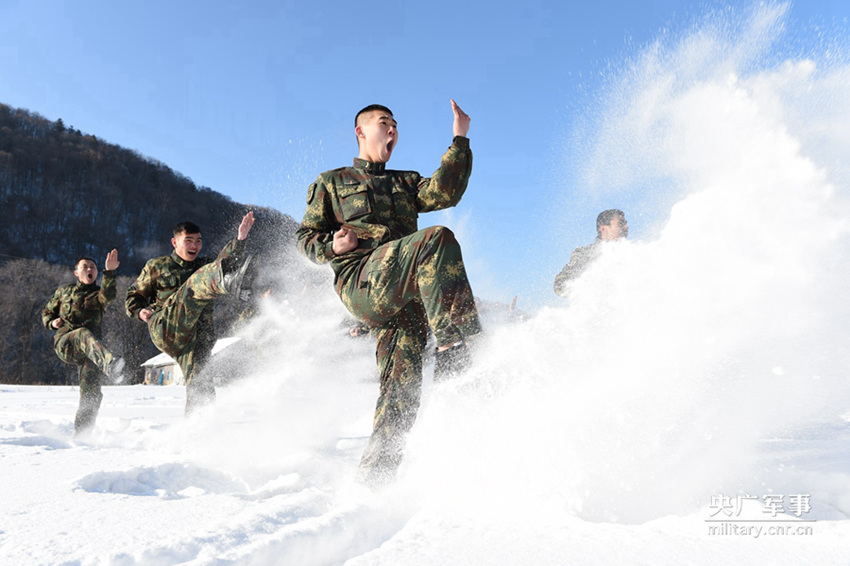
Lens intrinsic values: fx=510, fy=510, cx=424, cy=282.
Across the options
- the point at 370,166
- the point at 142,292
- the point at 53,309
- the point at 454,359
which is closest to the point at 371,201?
the point at 370,166

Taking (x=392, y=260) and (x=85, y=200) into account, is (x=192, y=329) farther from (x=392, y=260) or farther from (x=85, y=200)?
(x=85, y=200)

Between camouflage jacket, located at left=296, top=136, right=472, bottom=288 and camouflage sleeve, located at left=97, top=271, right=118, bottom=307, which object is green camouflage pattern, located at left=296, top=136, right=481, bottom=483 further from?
camouflage sleeve, located at left=97, top=271, right=118, bottom=307

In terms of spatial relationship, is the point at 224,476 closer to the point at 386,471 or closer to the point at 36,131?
the point at 386,471

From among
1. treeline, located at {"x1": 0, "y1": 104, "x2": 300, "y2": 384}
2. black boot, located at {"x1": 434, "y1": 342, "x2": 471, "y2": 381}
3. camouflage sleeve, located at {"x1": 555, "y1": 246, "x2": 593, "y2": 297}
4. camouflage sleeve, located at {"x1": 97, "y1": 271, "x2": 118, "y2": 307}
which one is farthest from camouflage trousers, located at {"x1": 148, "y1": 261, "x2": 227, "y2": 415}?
treeline, located at {"x1": 0, "y1": 104, "x2": 300, "y2": 384}

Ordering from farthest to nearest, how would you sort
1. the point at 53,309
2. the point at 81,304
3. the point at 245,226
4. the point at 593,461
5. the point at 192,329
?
the point at 53,309, the point at 81,304, the point at 192,329, the point at 245,226, the point at 593,461

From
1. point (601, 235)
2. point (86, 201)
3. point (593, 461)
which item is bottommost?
point (593, 461)

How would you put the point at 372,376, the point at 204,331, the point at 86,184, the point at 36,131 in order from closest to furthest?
the point at 204,331
the point at 372,376
the point at 86,184
the point at 36,131

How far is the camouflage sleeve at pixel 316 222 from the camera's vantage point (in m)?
2.85

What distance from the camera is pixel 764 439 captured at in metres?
2.79

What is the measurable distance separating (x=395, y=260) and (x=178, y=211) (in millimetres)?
141813

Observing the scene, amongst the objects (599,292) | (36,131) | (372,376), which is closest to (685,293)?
(599,292)

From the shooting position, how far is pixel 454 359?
7.57 feet

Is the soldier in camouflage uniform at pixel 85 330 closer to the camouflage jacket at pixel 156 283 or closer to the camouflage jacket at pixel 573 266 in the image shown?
the camouflage jacket at pixel 156 283

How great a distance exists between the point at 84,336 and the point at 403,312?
468 cm
